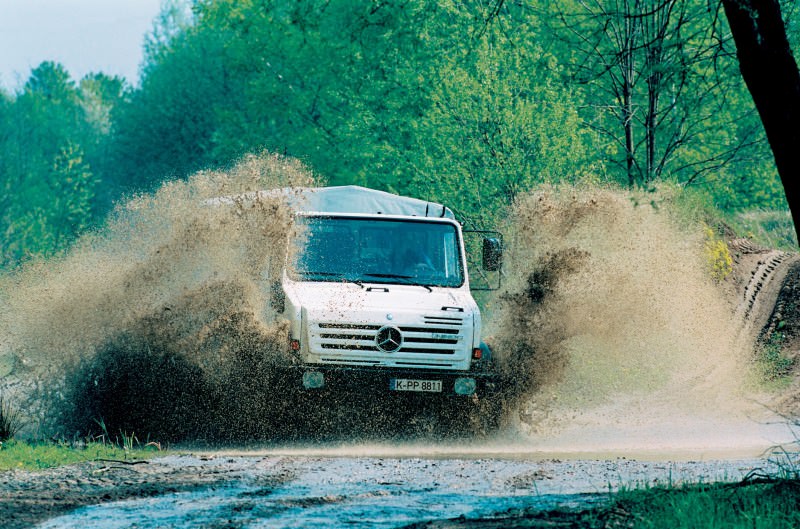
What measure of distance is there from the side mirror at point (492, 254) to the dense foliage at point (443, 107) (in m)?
2.50

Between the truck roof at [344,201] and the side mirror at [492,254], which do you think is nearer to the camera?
the side mirror at [492,254]

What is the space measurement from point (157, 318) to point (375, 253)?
102 inches

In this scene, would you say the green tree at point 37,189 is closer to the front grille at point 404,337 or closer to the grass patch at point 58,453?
the grass patch at point 58,453

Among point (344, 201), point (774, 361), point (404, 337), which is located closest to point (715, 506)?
point (404, 337)

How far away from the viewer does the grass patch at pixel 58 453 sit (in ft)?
32.4

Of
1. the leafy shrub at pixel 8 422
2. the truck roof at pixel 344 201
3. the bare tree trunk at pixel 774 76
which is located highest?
the truck roof at pixel 344 201

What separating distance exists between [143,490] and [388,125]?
22.3 metres

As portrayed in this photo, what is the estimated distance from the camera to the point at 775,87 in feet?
26.2

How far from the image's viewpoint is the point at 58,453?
34.3 feet

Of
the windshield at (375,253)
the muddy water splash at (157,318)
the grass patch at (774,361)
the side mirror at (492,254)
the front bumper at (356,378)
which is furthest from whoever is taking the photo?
the grass patch at (774,361)

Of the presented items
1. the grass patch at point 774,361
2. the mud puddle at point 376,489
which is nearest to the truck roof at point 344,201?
the mud puddle at point 376,489

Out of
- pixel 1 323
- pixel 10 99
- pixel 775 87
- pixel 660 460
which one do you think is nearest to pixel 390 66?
pixel 1 323

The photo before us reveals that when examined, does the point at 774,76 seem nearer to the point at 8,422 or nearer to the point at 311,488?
the point at 311,488

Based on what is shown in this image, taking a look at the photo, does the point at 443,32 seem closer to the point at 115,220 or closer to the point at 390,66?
the point at 390,66
